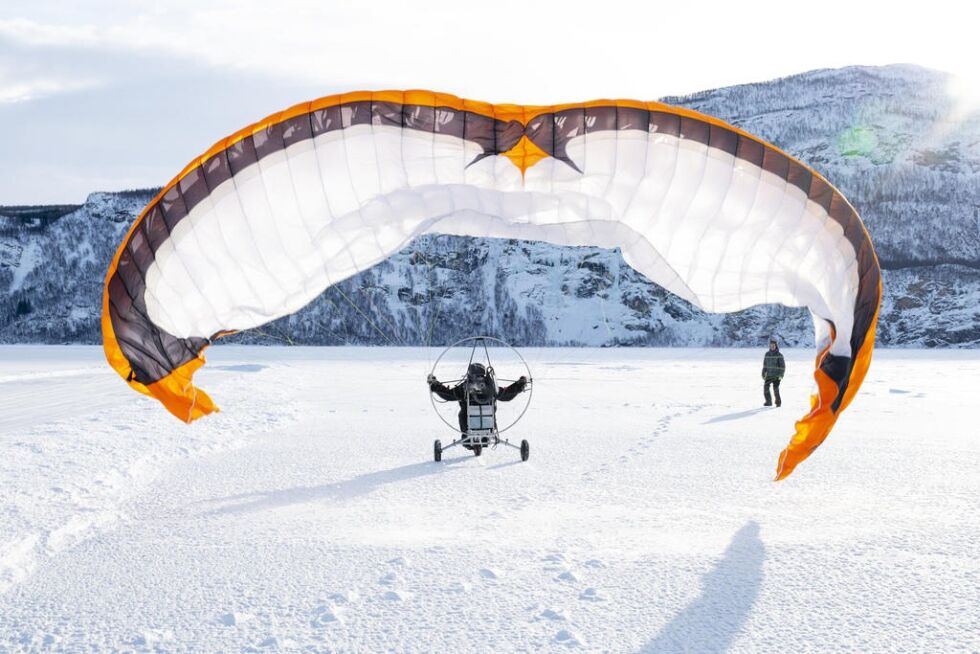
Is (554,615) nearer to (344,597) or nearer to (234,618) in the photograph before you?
(344,597)

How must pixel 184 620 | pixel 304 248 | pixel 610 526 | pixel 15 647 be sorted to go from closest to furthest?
pixel 15 647 → pixel 184 620 → pixel 610 526 → pixel 304 248

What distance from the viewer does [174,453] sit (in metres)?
9.97

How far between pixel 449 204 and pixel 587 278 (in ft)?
311

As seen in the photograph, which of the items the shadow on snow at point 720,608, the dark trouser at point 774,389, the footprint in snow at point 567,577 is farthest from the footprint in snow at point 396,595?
the dark trouser at point 774,389

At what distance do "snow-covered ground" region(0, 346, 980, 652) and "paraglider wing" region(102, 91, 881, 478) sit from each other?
1.16m

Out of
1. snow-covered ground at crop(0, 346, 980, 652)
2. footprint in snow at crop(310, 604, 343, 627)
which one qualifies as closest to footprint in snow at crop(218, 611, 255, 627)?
snow-covered ground at crop(0, 346, 980, 652)

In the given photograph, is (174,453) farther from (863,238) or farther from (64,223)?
(64,223)

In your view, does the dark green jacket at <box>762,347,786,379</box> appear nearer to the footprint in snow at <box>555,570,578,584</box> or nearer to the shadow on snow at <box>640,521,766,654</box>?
the shadow on snow at <box>640,521,766,654</box>

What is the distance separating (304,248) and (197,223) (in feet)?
3.17

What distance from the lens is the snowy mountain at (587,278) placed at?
92.7m

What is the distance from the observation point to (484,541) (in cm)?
587

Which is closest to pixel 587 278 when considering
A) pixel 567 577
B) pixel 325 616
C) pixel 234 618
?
pixel 567 577

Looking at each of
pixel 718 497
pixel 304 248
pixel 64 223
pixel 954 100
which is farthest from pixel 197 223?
pixel 954 100

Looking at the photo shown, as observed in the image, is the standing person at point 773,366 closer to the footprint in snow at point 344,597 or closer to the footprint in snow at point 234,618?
the footprint in snow at point 344,597
